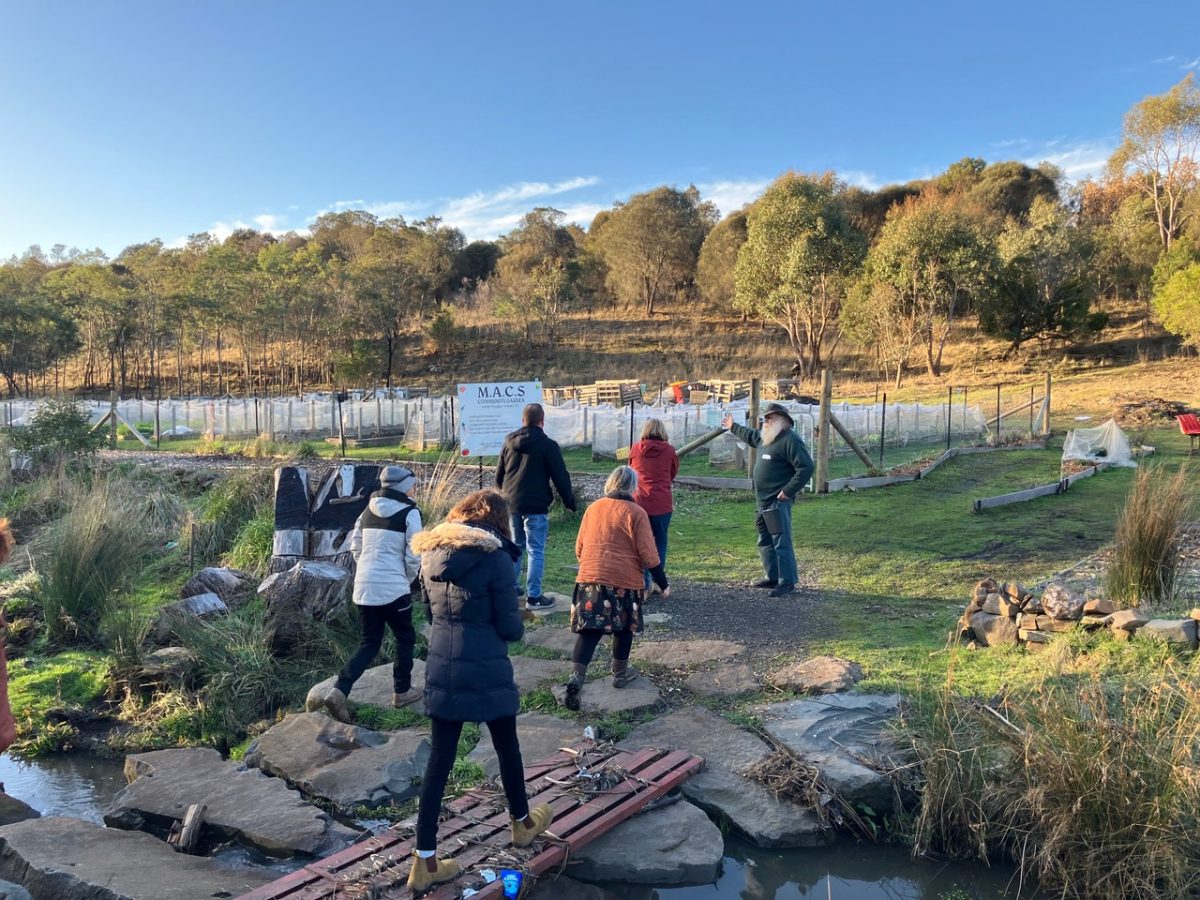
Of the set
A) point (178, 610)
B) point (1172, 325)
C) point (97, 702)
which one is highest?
point (1172, 325)

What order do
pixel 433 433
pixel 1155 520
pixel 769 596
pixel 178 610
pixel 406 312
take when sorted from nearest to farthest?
pixel 1155 520, pixel 178 610, pixel 769 596, pixel 433 433, pixel 406 312

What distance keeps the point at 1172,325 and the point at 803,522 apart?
101 ft

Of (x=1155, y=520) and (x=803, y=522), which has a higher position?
(x=1155, y=520)

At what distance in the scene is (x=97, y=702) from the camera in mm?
6664

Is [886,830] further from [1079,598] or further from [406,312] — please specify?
[406,312]

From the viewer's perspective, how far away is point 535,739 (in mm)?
5160

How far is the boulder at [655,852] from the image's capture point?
401cm

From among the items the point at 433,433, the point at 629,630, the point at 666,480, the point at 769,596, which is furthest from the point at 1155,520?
the point at 433,433

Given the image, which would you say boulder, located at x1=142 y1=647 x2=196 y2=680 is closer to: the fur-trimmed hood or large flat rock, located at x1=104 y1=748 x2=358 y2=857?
large flat rock, located at x1=104 y1=748 x2=358 y2=857

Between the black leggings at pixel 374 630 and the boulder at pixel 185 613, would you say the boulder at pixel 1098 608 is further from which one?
the boulder at pixel 185 613

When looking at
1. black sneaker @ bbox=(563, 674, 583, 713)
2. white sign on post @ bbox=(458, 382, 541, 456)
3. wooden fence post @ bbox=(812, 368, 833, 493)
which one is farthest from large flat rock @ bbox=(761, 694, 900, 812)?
wooden fence post @ bbox=(812, 368, 833, 493)

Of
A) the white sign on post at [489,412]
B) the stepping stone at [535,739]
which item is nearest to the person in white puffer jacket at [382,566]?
the stepping stone at [535,739]

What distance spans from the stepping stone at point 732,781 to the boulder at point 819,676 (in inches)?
26.5

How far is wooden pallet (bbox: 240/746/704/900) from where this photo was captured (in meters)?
3.54
